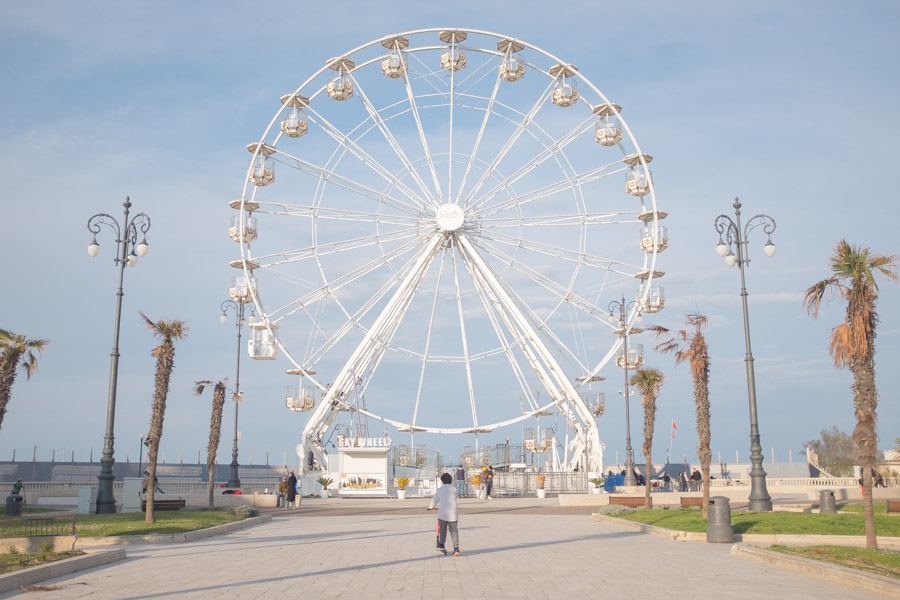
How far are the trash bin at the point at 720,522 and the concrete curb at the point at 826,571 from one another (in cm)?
205

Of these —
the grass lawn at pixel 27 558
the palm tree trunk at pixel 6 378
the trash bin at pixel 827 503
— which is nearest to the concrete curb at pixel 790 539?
the trash bin at pixel 827 503

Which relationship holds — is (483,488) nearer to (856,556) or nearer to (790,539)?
(790,539)

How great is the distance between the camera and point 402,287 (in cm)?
3994

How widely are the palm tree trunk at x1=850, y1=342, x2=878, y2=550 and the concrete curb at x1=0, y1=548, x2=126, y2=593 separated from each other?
12439 mm

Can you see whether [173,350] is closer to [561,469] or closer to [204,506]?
[204,506]

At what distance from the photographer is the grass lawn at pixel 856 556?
40.3 feet

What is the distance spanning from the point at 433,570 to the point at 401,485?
100ft

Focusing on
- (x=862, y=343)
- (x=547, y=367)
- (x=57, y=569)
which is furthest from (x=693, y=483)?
(x=57, y=569)

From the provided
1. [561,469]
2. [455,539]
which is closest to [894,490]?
[561,469]

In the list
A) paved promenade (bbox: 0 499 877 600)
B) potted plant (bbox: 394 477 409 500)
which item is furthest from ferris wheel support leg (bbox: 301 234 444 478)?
paved promenade (bbox: 0 499 877 600)

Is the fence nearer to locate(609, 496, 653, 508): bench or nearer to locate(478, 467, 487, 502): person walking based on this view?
locate(609, 496, 653, 508): bench

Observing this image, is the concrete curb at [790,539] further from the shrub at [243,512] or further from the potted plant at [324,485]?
the potted plant at [324,485]

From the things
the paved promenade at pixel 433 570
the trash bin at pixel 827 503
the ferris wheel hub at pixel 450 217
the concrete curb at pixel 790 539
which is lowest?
the paved promenade at pixel 433 570

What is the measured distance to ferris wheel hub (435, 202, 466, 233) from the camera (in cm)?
3926
